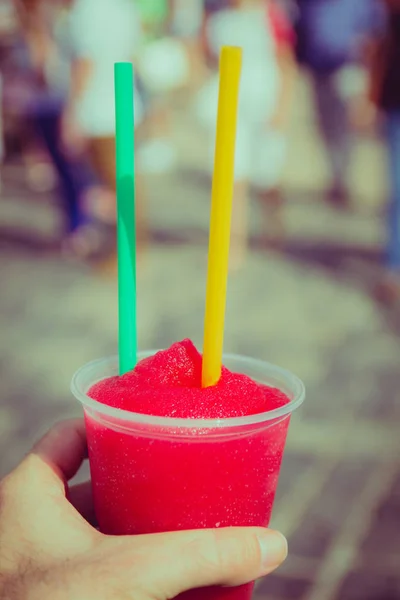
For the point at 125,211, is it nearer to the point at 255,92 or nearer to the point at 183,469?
the point at 183,469

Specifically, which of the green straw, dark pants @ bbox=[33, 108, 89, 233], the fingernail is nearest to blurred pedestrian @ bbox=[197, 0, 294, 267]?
dark pants @ bbox=[33, 108, 89, 233]

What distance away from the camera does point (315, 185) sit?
8586mm

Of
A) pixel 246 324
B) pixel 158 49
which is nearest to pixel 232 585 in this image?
pixel 246 324

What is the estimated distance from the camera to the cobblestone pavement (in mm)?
2637

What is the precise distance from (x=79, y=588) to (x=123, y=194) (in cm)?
59

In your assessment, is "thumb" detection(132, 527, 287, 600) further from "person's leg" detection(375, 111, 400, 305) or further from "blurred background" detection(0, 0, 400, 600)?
"person's leg" detection(375, 111, 400, 305)

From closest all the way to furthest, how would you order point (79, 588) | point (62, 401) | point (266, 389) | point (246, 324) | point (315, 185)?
point (79, 588) < point (266, 389) < point (62, 401) < point (246, 324) < point (315, 185)

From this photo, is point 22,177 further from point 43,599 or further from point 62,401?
point 43,599

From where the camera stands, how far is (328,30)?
6449 millimetres

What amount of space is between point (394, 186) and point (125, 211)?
405cm

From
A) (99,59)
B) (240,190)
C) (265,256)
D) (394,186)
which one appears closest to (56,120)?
(99,59)

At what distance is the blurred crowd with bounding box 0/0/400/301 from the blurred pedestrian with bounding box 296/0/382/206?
0.03ft

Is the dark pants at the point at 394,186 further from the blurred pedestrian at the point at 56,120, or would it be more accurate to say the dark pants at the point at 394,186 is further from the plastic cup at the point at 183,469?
the plastic cup at the point at 183,469

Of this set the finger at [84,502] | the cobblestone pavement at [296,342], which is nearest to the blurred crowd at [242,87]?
the cobblestone pavement at [296,342]
